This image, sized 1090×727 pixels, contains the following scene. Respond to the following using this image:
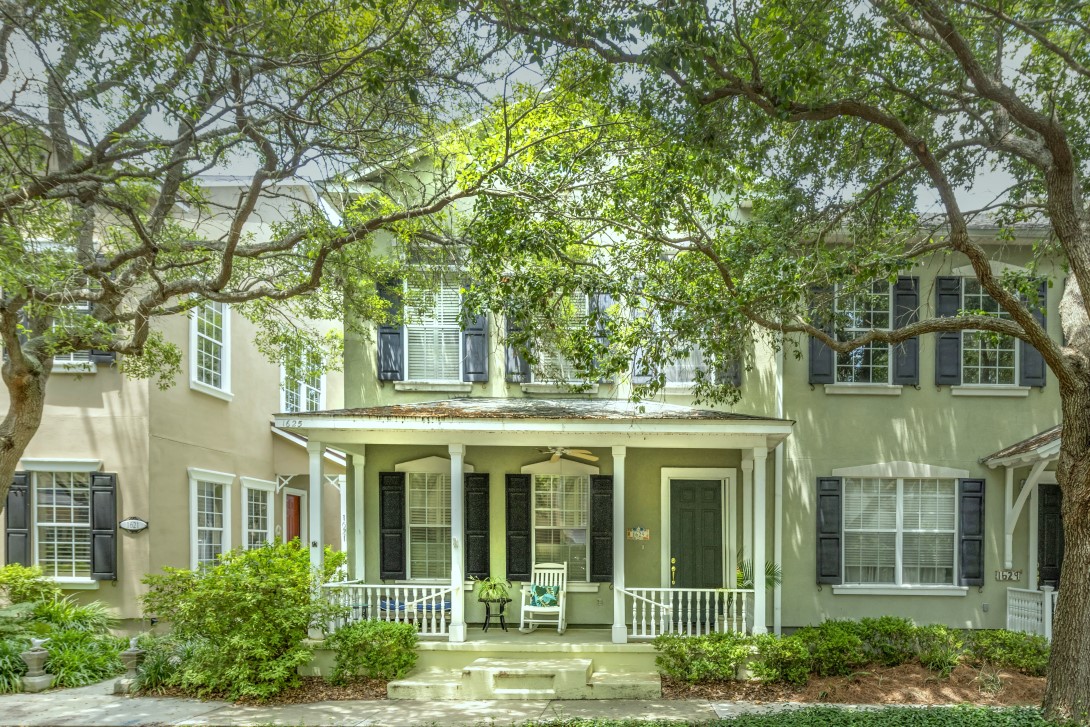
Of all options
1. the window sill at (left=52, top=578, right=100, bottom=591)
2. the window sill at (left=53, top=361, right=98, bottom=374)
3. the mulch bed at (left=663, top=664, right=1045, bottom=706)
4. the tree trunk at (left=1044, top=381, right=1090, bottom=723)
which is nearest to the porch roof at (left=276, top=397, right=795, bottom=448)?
the mulch bed at (left=663, top=664, right=1045, bottom=706)

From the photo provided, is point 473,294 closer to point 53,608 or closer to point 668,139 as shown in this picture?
point 668,139

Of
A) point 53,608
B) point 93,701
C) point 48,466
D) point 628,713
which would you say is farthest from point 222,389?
point 628,713

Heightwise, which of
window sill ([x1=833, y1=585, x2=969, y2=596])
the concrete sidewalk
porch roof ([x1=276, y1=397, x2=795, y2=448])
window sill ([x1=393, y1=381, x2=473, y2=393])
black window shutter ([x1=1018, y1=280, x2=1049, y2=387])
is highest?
black window shutter ([x1=1018, y1=280, x2=1049, y2=387])

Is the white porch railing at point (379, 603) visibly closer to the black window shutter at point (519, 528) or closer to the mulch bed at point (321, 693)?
the mulch bed at point (321, 693)

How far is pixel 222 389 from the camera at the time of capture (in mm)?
14273

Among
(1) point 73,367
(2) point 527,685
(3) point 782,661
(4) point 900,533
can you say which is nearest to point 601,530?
(2) point 527,685

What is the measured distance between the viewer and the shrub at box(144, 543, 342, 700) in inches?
374

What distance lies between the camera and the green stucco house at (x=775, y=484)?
1187 centimetres

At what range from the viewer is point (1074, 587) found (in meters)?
7.85

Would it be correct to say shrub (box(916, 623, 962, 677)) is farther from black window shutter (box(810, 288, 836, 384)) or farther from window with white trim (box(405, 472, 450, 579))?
window with white trim (box(405, 472, 450, 579))

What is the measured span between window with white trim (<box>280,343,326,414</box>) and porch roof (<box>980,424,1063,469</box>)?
10.1 m

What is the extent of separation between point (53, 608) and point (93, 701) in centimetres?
243

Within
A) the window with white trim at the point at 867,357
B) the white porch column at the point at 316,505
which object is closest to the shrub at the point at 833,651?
the window with white trim at the point at 867,357

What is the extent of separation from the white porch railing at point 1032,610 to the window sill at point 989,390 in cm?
273
